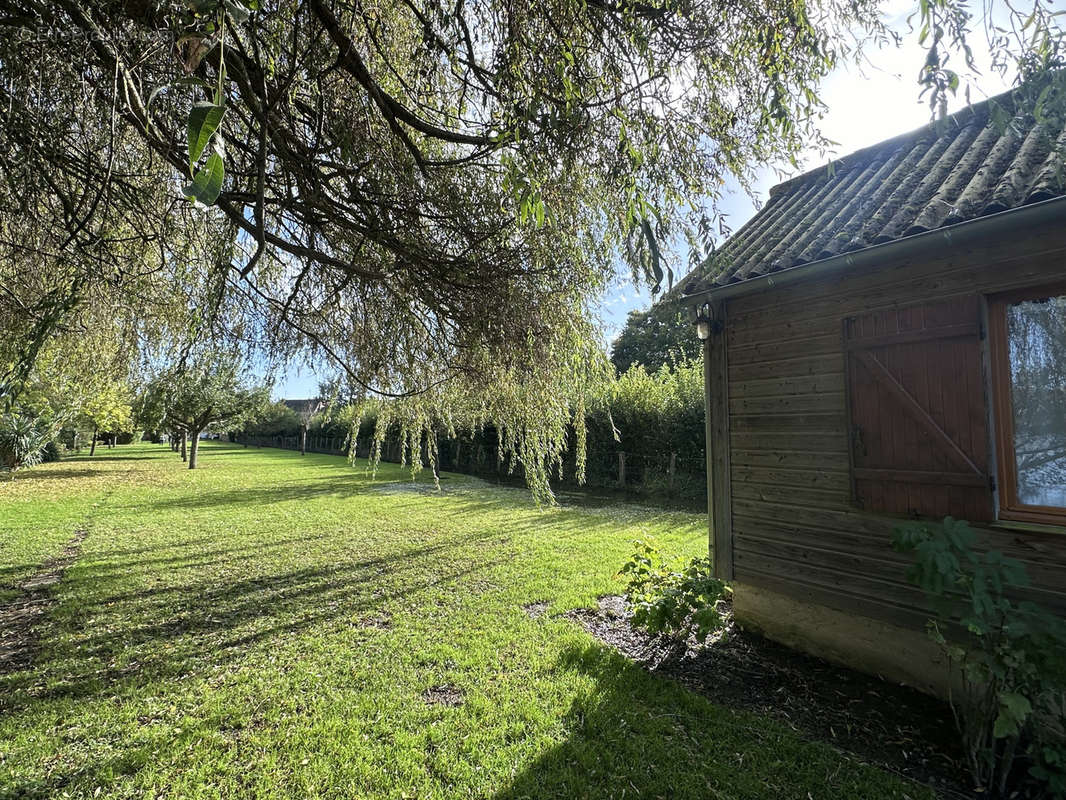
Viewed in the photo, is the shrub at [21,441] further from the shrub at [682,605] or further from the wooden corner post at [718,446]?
the wooden corner post at [718,446]

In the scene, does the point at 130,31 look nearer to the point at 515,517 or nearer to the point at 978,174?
the point at 978,174

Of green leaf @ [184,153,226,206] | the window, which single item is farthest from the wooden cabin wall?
green leaf @ [184,153,226,206]

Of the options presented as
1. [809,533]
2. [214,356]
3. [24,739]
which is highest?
[214,356]

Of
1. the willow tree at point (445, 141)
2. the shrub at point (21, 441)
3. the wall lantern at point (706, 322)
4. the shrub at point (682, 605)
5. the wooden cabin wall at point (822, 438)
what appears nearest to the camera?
the willow tree at point (445, 141)

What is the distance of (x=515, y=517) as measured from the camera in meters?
9.41

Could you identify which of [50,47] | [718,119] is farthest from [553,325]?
[50,47]

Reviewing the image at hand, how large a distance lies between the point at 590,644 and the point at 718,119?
3.66 m

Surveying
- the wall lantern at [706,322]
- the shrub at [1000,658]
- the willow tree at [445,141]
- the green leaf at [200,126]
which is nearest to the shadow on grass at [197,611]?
the willow tree at [445,141]

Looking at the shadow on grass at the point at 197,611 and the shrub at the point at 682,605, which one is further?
the shrub at the point at 682,605

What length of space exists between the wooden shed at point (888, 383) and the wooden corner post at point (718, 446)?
0.7 inches

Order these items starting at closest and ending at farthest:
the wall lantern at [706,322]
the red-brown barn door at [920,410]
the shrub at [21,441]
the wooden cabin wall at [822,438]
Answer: the wooden cabin wall at [822,438] < the red-brown barn door at [920,410] < the wall lantern at [706,322] < the shrub at [21,441]

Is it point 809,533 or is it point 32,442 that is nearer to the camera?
point 809,533

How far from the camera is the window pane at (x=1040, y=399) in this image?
2648mm

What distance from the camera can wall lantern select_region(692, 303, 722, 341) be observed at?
171 inches
